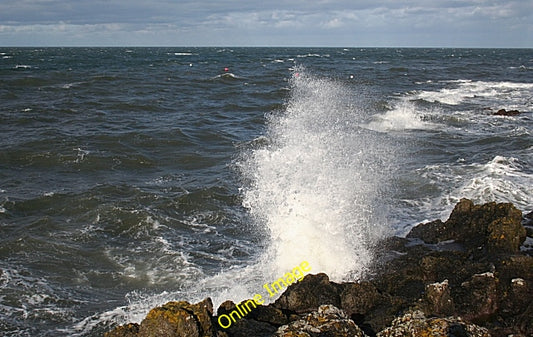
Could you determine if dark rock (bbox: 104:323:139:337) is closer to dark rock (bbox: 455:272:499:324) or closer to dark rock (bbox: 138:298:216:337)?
dark rock (bbox: 138:298:216:337)

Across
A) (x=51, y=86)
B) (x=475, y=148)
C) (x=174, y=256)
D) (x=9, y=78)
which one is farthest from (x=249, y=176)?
(x=9, y=78)

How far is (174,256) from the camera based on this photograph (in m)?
9.50

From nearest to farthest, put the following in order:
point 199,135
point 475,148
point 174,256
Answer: point 174,256 < point 475,148 < point 199,135

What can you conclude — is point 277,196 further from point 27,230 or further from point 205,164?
point 27,230

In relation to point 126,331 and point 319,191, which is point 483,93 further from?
point 126,331

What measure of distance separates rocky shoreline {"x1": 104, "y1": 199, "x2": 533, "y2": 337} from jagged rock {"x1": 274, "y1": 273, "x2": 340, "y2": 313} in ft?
0.04

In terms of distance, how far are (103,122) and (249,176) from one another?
10.0m

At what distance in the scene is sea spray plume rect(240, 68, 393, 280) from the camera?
857 cm

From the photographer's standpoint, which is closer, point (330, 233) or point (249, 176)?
point (330, 233)

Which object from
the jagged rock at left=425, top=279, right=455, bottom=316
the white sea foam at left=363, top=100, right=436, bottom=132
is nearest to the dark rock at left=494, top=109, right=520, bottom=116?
the white sea foam at left=363, top=100, right=436, bottom=132

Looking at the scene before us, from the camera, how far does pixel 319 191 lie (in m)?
11.3

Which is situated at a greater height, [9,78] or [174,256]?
[9,78]

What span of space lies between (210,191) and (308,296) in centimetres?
727

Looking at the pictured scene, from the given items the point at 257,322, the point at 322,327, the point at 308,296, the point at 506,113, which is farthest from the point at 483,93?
the point at 322,327
